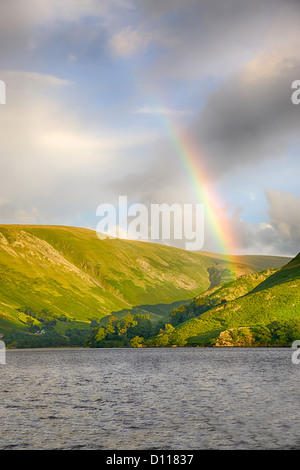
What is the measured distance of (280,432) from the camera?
191 ft

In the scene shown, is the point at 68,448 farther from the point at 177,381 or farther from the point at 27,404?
the point at 177,381

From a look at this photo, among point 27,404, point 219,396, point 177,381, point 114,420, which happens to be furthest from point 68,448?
point 177,381

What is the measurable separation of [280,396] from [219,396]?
37.4 feet

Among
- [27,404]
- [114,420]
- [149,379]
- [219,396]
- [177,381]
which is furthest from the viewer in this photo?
[149,379]

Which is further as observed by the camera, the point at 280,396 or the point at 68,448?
the point at 280,396

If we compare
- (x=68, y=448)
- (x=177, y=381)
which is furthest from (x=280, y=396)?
(x=68, y=448)

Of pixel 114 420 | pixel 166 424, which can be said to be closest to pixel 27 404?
pixel 114 420

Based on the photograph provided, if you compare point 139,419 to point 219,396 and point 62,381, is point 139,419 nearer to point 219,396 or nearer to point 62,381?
point 219,396

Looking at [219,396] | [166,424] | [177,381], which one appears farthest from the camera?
[177,381]

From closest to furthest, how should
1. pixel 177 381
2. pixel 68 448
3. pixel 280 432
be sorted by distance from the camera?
pixel 68 448 → pixel 280 432 → pixel 177 381

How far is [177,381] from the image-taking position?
131 m
